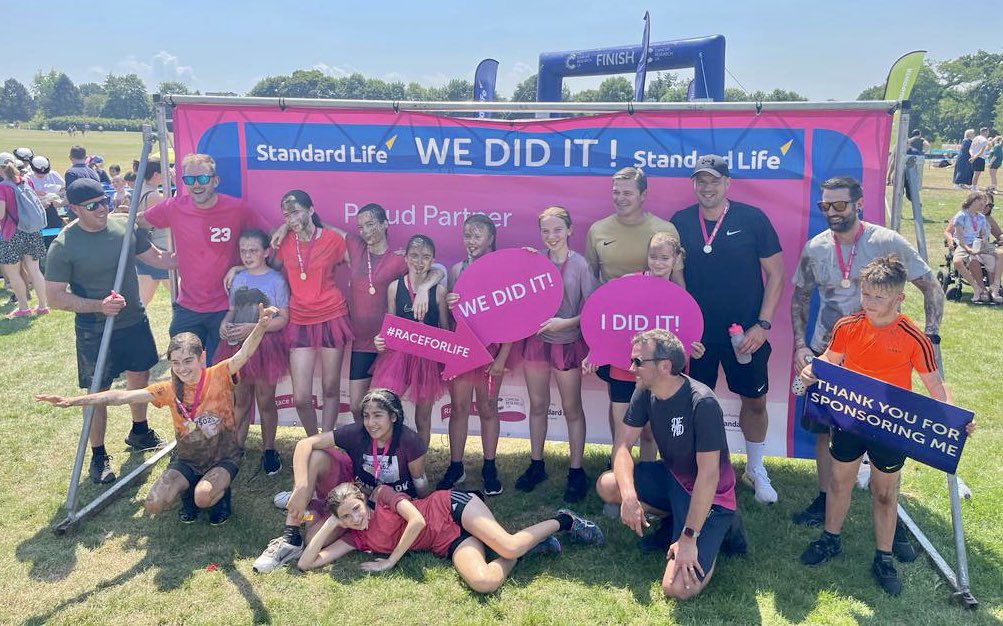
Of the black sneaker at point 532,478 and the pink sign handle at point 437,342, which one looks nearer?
the pink sign handle at point 437,342

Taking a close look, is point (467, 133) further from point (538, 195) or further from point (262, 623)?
point (262, 623)

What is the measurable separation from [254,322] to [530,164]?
2.33m

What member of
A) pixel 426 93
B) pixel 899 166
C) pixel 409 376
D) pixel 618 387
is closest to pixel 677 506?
pixel 618 387

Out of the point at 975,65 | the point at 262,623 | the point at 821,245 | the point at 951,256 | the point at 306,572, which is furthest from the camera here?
the point at 975,65

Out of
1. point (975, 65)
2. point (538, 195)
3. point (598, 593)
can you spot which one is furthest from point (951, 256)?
point (975, 65)

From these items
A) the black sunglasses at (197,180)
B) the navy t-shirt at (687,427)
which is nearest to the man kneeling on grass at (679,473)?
the navy t-shirt at (687,427)

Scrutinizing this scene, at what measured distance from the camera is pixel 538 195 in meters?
5.10

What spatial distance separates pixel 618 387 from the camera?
4.59 meters

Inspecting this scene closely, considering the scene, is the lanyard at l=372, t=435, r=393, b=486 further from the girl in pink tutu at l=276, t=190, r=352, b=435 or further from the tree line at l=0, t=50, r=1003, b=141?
the tree line at l=0, t=50, r=1003, b=141

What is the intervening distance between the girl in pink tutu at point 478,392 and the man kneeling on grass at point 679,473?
1048 millimetres

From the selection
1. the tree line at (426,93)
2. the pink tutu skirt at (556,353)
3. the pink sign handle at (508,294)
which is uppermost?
the tree line at (426,93)

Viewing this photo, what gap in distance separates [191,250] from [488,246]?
7.34 feet

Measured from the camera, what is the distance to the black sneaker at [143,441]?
18.6 feet

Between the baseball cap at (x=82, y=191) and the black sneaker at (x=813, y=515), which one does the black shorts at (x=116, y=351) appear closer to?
the baseball cap at (x=82, y=191)
